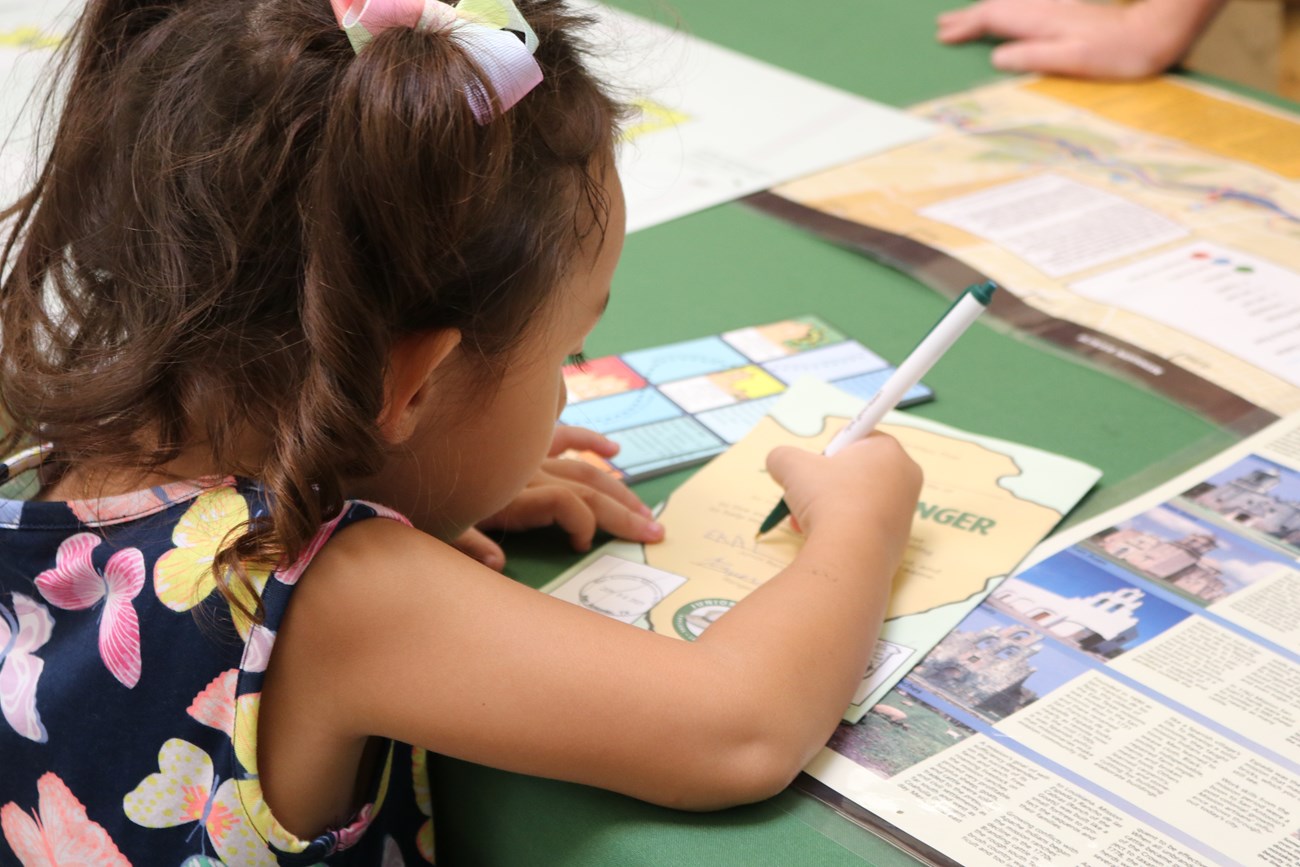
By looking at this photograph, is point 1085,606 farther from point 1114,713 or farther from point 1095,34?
point 1095,34

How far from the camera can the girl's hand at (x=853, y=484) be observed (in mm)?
659

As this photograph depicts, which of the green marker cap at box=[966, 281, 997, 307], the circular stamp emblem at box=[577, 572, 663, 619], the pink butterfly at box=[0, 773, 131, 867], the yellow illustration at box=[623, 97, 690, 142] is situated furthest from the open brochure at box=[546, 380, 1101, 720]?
the yellow illustration at box=[623, 97, 690, 142]

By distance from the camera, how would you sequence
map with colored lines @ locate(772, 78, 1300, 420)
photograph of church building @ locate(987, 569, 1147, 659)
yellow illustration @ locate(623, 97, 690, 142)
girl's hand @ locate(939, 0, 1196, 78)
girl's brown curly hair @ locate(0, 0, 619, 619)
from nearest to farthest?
girl's brown curly hair @ locate(0, 0, 619, 619) < photograph of church building @ locate(987, 569, 1147, 659) < map with colored lines @ locate(772, 78, 1300, 420) < yellow illustration @ locate(623, 97, 690, 142) < girl's hand @ locate(939, 0, 1196, 78)

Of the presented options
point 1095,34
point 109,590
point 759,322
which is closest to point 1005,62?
point 1095,34

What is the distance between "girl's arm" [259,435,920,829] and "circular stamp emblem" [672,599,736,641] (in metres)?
0.06

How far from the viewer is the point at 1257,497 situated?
0.71 metres

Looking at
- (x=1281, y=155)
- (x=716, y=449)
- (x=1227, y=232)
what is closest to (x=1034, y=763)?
(x=716, y=449)

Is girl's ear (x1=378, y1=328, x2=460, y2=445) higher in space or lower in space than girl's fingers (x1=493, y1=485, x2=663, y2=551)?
higher

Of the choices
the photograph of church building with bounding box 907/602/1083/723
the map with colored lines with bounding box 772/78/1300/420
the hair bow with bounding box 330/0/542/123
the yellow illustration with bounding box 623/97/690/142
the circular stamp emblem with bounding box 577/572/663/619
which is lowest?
the circular stamp emblem with bounding box 577/572/663/619

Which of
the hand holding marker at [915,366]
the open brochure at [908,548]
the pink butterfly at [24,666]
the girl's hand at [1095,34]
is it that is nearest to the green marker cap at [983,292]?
the hand holding marker at [915,366]

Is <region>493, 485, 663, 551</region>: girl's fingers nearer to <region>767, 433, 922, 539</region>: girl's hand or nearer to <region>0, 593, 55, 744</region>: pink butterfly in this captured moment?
<region>767, 433, 922, 539</region>: girl's hand

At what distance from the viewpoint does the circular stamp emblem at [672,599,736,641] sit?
2.05ft

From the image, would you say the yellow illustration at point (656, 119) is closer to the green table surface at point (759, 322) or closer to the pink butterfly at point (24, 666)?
the green table surface at point (759, 322)

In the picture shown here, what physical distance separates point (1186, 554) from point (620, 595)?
300 mm
